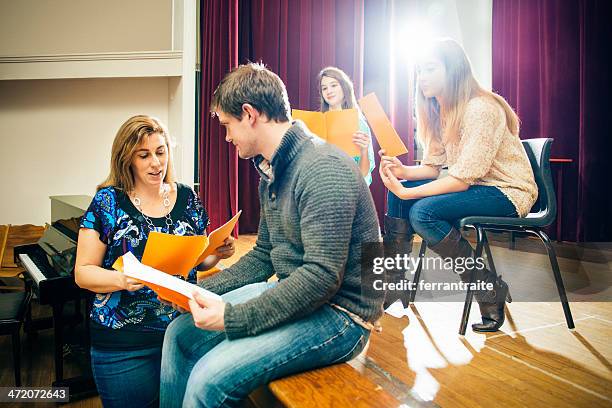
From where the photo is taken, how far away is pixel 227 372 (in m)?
0.92

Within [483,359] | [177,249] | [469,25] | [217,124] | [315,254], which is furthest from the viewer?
[469,25]

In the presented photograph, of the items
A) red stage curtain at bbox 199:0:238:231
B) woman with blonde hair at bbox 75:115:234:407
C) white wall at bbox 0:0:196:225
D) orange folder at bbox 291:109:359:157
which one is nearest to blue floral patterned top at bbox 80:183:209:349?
woman with blonde hair at bbox 75:115:234:407

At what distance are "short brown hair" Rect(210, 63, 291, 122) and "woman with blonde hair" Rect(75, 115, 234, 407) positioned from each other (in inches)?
18.1

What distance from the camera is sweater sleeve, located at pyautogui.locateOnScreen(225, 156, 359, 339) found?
3.03 feet

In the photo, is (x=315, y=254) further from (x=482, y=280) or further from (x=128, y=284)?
(x=482, y=280)

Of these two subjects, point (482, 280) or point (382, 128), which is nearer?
point (482, 280)

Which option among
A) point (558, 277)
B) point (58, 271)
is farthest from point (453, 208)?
point (58, 271)

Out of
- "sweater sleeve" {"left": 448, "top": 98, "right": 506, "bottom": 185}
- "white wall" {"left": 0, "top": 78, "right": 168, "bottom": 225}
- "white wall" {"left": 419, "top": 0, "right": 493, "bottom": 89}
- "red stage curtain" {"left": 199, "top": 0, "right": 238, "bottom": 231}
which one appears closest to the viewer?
"sweater sleeve" {"left": 448, "top": 98, "right": 506, "bottom": 185}

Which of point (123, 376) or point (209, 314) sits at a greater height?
point (209, 314)

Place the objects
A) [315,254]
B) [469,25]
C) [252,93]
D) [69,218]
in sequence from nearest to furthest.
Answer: [315,254]
[252,93]
[69,218]
[469,25]

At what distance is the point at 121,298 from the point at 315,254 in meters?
0.71

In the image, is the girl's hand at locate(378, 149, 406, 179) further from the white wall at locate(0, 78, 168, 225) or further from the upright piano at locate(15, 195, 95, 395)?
the white wall at locate(0, 78, 168, 225)

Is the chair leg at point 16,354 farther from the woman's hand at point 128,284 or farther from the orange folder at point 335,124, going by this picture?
the orange folder at point 335,124

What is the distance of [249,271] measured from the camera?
1.29 meters
